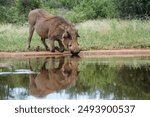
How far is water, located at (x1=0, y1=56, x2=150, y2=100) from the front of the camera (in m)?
9.41

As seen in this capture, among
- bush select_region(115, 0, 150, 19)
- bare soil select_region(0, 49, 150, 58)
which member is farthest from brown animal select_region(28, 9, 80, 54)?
bush select_region(115, 0, 150, 19)

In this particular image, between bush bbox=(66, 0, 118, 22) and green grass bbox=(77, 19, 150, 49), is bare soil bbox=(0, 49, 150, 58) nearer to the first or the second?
green grass bbox=(77, 19, 150, 49)

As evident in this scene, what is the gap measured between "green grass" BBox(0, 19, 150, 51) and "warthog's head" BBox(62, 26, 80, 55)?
1464 mm

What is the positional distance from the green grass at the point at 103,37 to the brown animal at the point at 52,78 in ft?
14.2

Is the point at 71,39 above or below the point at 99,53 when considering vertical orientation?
above

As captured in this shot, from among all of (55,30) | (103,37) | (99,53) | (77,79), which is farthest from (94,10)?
(77,79)

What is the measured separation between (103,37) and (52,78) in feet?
28.4

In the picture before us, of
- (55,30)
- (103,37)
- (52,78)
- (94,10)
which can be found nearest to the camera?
(52,78)

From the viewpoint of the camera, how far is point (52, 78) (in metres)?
11.2

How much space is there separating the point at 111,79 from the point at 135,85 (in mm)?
907

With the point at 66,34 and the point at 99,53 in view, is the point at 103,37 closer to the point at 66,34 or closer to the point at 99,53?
the point at 99,53

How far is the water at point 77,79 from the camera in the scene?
941 cm

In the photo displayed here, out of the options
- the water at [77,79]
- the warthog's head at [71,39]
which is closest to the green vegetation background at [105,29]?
the warthog's head at [71,39]

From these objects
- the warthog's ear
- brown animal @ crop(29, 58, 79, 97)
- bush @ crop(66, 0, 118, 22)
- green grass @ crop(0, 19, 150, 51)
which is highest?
bush @ crop(66, 0, 118, 22)
